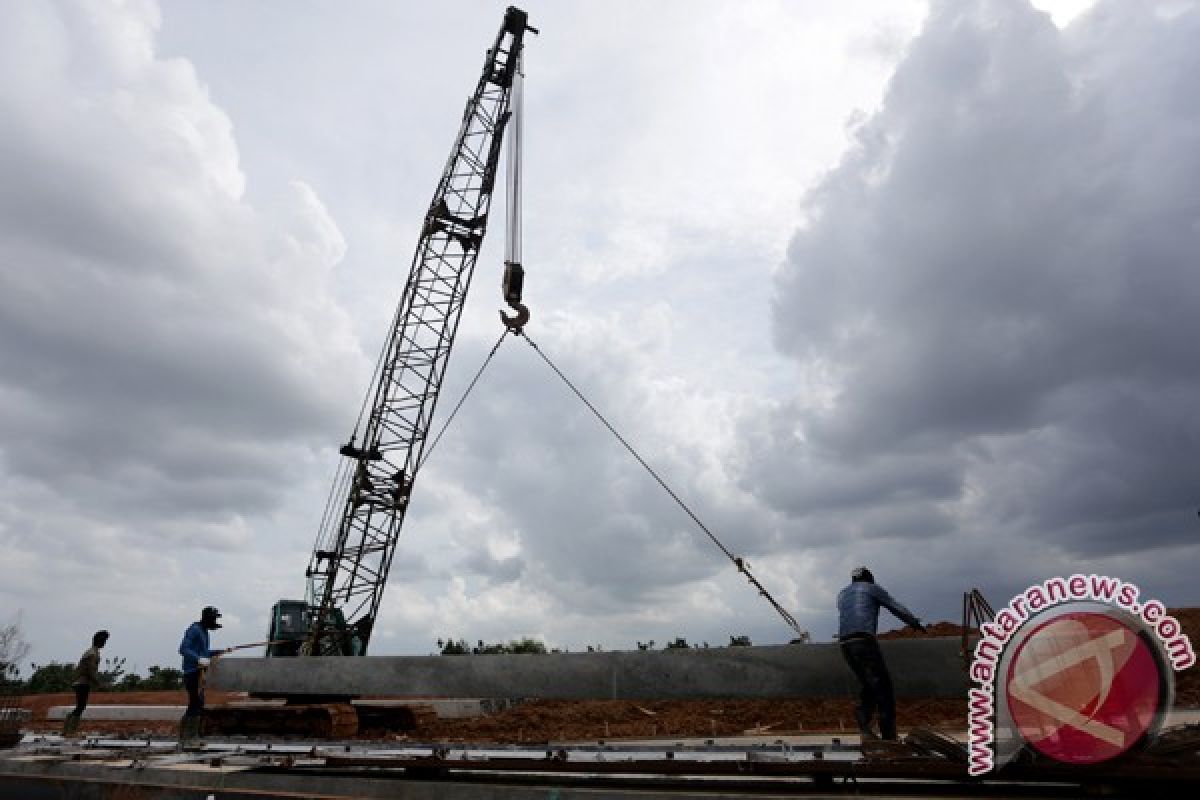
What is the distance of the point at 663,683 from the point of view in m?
9.04

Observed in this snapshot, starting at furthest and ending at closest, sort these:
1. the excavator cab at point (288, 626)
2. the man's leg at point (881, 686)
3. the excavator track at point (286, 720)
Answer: the excavator cab at point (288, 626), the excavator track at point (286, 720), the man's leg at point (881, 686)

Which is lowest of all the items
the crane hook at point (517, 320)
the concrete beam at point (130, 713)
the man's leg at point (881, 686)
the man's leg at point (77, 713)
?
the concrete beam at point (130, 713)

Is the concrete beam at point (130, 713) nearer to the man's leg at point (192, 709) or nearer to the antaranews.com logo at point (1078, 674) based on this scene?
the man's leg at point (192, 709)

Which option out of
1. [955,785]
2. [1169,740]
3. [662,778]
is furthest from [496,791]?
[1169,740]

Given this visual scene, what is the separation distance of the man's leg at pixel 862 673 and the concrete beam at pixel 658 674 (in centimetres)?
69

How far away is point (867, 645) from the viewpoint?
7.26 meters

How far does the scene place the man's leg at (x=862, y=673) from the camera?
23.8ft

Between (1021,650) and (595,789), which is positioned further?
(595,789)

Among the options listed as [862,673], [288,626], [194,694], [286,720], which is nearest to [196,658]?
[194,694]

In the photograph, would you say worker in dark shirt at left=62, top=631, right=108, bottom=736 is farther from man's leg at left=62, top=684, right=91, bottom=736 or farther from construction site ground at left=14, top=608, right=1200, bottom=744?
construction site ground at left=14, top=608, right=1200, bottom=744

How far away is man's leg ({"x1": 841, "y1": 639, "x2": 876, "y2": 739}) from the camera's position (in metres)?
7.25

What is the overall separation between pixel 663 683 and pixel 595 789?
381 cm

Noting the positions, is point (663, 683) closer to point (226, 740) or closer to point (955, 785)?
point (955, 785)

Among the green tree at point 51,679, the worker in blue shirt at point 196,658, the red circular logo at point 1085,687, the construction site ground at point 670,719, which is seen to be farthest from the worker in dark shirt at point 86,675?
the green tree at point 51,679
